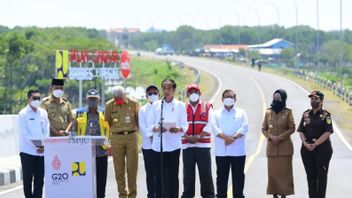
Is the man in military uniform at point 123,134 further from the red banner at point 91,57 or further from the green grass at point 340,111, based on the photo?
the red banner at point 91,57

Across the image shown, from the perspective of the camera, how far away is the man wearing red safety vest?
47.6 ft

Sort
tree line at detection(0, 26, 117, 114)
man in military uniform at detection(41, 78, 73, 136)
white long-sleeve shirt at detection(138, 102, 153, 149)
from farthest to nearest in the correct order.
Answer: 1. tree line at detection(0, 26, 117, 114)
2. man in military uniform at detection(41, 78, 73, 136)
3. white long-sleeve shirt at detection(138, 102, 153, 149)

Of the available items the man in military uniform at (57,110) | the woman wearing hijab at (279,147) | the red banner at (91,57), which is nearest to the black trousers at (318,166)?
the woman wearing hijab at (279,147)

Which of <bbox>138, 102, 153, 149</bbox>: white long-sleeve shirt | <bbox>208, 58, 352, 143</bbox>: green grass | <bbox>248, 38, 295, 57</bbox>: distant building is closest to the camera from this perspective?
<bbox>138, 102, 153, 149</bbox>: white long-sleeve shirt

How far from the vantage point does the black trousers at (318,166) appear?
46.3 feet

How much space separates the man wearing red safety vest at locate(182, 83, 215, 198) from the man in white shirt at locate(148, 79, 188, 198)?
0.51 metres

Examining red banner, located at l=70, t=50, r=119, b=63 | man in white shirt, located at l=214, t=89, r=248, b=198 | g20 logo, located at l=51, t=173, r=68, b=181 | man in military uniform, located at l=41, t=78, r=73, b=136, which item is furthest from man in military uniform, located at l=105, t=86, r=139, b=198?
red banner, located at l=70, t=50, r=119, b=63

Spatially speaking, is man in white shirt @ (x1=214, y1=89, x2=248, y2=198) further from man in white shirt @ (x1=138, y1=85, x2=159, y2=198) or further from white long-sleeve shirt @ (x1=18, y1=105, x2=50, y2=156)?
white long-sleeve shirt @ (x1=18, y1=105, x2=50, y2=156)

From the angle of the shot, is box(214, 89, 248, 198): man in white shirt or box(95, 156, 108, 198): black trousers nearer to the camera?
box(95, 156, 108, 198): black trousers

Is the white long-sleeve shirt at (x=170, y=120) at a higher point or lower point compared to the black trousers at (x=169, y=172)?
higher

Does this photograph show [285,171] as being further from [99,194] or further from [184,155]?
[99,194]

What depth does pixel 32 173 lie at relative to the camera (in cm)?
1418

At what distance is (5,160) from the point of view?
20016 millimetres

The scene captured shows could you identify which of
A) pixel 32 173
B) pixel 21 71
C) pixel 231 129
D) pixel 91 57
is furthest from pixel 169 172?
pixel 21 71
